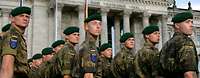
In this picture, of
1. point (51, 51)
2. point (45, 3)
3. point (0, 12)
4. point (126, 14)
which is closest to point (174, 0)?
point (126, 14)

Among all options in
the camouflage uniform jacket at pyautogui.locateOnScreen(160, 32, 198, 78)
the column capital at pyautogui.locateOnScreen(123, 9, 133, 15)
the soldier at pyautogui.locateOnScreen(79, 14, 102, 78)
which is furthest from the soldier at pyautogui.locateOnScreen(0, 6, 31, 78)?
the column capital at pyautogui.locateOnScreen(123, 9, 133, 15)

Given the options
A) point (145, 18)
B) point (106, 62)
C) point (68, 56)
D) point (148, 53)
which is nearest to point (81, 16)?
point (145, 18)

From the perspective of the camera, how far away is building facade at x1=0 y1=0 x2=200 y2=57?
1145 inches

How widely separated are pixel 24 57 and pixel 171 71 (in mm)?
1646

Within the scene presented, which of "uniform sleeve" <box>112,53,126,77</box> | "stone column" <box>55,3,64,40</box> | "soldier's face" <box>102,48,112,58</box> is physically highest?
"stone column" <box>55,3,64,40</box>

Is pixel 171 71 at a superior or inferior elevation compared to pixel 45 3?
inferior

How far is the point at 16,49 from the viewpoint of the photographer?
4207mm

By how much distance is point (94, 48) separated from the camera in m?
5.39

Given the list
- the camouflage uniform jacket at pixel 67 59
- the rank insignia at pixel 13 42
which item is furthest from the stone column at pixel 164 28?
the rank insignia at pixel 13 42

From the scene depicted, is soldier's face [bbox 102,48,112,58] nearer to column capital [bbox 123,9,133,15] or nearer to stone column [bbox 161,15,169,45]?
column capital [bbox 123,9,133,15]

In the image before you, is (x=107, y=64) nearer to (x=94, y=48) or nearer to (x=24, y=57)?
(x=94, y=48)

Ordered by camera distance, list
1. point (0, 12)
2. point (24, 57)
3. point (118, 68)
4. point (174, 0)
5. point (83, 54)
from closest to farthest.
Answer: point (24, 57), point (83, 54), point (118, 68), point (0, 12), point (174, 0)

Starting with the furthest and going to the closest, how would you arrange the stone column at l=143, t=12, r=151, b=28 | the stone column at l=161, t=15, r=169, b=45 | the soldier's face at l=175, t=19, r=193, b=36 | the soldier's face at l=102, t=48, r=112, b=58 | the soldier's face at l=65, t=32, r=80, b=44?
1. the stone column at l=161, t=15, r=169, b=45
2. the stone column at l=143, t=12, r=151, b=28
3. the soldier's face at l=102, t=48, r=112, b=58
4. the soldier's face at l=65, t=32, r=80, b=44
5. the soldier's face at l=175, t=19, r=193, b=36

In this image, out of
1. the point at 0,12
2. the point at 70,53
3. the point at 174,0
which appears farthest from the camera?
the point at 174,0
